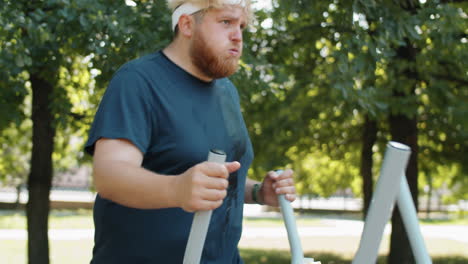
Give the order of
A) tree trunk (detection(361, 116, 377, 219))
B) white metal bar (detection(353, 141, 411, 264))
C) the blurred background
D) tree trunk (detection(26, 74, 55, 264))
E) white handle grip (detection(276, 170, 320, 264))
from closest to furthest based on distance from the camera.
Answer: white metal bar (detection(353, 141, 411, 264))
white handle grip (detection(276, 170, 320, 264))
the blurred background
tree trunk (detection(26, 74, 55, 264))
tree trunk (detection(361, 116, 377, 219))

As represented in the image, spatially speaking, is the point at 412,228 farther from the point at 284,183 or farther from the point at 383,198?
the point at 284,183

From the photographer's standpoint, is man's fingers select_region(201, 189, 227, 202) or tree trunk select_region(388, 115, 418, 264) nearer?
man's fingers select_region(201, 189, 227, 202)

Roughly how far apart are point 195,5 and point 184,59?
0.17 m

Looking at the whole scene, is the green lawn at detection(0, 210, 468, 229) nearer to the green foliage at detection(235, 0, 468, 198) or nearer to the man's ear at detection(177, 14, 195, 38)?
the green foliage at detection(235, 0, 468, 198)

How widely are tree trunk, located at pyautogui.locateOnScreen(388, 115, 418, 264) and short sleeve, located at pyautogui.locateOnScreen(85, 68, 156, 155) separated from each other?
8.61 m

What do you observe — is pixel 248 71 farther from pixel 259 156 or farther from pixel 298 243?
pixel 298 243

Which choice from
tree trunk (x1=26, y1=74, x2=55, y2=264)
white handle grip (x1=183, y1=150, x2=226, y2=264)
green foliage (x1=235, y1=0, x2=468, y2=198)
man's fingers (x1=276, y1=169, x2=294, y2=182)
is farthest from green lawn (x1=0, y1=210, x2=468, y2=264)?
white handle grip (x1=183, y1=150, x2=226, y2=264)

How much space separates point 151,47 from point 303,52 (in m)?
4.29

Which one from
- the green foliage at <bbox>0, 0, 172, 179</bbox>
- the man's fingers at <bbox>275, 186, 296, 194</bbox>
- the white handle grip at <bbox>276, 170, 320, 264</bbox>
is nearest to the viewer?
the white handle grip at <bbox>276, 170, 320, 264</bbox>

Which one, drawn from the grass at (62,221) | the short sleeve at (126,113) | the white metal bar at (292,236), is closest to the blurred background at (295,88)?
the grass at (62,221)

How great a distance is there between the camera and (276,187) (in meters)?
2.11

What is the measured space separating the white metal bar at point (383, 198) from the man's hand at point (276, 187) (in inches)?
28.4

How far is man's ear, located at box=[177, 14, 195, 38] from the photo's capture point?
78.9 inches

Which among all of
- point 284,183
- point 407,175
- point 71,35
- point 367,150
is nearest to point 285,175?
point 284,183
